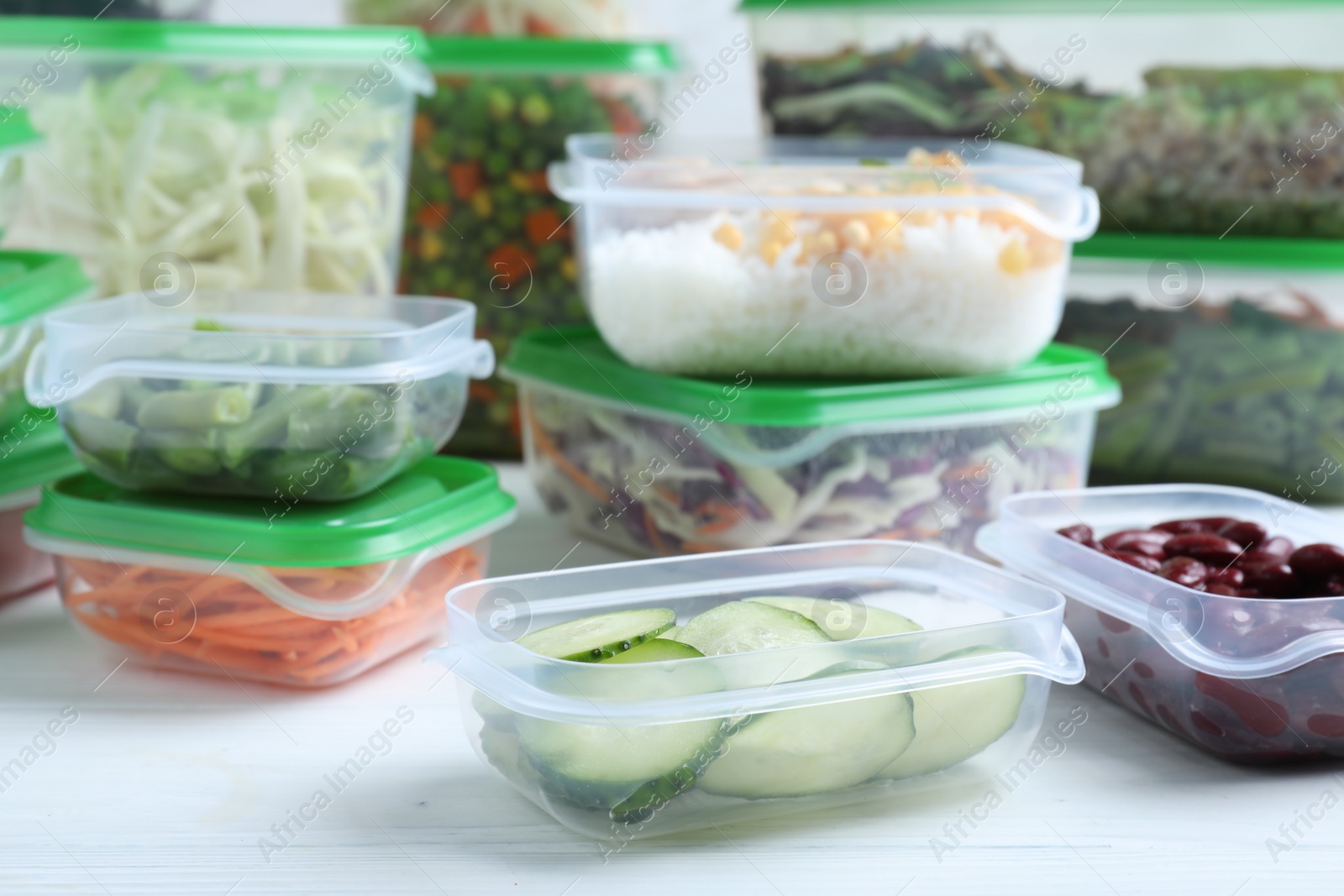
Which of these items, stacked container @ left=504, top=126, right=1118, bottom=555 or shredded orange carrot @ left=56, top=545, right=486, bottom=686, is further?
stacked container @ left=504, top=126, right=1118, bottom=555

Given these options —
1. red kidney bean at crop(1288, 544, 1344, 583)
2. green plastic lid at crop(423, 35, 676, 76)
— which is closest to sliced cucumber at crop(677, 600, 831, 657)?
red kidney bean at crop(1288, 544, 1344, 583)

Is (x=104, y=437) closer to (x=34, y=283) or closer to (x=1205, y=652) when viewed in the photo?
(x=34, y=283)

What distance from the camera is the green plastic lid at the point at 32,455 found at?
96 cm

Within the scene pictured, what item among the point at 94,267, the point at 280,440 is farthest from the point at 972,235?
the point at 94,267

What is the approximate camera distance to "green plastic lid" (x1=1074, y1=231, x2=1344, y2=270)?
3.92 ft

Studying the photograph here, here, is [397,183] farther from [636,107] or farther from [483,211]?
[636,107]

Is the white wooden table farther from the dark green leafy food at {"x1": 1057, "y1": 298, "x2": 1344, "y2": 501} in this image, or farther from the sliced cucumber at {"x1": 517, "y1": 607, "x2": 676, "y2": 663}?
the dark green leafy food at {"x1": 1057, "y1": 298, "x2": 1344, "y2": 501}

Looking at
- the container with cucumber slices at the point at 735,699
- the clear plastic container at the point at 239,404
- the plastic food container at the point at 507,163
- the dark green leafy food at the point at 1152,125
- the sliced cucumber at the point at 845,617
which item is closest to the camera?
the container with cucumber slices at the point at 735,699

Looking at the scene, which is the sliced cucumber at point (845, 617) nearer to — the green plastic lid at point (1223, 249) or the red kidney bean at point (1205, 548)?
the red kidney bean at point (1205, 548)

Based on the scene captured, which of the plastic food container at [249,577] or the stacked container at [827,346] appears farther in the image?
the stacked container at [827,346]

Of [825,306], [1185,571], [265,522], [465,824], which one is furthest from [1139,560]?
[265,522]

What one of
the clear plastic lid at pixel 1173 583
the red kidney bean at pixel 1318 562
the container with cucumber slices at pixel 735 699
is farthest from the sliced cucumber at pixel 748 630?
the red kidney bean at pixel 1318 562

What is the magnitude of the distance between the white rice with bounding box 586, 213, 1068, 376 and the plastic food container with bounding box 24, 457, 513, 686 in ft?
0.79

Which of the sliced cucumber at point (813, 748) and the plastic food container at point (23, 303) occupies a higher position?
the plastic food container at point (23, 303)
